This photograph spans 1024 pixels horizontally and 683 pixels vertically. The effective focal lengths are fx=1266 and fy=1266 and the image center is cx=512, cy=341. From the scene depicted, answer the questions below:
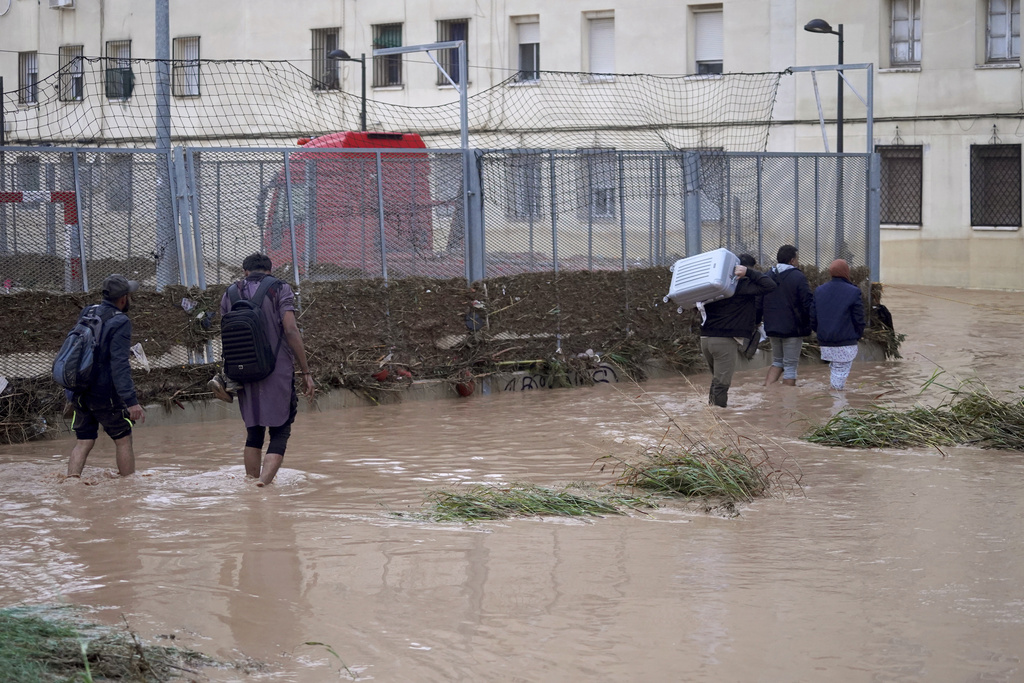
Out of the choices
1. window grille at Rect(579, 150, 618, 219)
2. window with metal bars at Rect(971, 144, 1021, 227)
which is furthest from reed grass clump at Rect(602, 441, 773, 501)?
window with metal bars at Rect(971, 144, 1021, 227)

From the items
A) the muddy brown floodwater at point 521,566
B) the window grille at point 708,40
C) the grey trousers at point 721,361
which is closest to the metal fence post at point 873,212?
the grey trousers at point 721,361

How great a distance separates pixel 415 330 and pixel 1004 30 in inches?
691

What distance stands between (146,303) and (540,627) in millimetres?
6556

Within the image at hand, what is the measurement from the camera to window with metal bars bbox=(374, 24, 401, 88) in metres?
30.9

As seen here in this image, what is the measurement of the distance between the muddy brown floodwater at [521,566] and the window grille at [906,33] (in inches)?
729

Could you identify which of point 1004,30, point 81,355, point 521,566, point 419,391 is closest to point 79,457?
point 81,355

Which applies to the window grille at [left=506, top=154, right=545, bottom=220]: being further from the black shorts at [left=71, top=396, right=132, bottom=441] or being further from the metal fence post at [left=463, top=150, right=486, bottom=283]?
the black shorts at [left=71, top=396, right=132, bottom=441]

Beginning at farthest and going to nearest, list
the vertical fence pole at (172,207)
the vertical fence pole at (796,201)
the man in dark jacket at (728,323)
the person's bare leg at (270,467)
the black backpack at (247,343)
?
the vertical fence pole at (796,201), the man in dark jacket at (728,323), the vertical fence pole at (172,207), the person's bare leg at (270,467), the black backpack at (247,343)

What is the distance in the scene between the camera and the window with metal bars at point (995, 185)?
25109 millimetres

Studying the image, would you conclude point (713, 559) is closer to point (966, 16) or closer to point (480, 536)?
point (480, 536)

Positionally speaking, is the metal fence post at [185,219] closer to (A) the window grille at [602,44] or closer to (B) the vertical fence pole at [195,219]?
(B) the vertical fence pole at [195,219]

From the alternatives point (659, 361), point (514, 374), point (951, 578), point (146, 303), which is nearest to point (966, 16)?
point (659, 361)

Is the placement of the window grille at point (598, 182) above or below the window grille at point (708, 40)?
below

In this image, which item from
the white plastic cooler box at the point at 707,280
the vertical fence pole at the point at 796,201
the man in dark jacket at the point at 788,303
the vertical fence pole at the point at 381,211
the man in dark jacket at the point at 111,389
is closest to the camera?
the man in dark jacket at the point at 111,389
